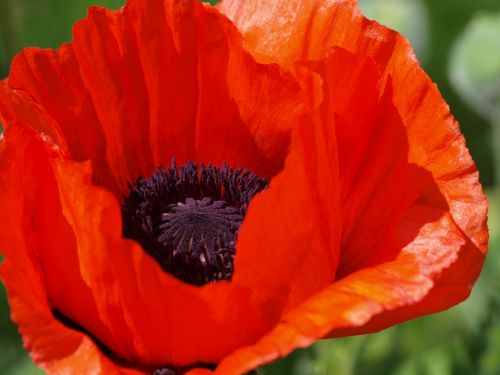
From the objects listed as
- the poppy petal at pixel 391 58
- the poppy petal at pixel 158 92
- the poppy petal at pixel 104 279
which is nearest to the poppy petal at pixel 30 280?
the poppy petal at pixel 104 279

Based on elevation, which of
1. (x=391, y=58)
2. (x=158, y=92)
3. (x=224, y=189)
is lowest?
(x=224, y=189)

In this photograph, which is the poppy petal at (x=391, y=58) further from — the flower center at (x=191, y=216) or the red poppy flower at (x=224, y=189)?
the flower center at (x=191, y=216)

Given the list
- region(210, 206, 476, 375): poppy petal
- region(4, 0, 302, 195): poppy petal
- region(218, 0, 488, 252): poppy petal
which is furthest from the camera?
region(4, 0, 302, 195): poppy petal

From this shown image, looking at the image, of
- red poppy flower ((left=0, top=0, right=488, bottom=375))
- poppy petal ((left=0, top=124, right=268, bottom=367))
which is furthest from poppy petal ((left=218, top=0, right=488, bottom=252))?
poppy petal ((left=0, top=124, right=268, bottom=367))

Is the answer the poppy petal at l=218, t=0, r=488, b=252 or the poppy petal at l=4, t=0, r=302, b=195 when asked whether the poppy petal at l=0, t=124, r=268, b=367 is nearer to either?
the poppy petal at l=4, t=0, r=302, b=195

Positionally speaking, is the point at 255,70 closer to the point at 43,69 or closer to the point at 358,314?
the point at 43,69

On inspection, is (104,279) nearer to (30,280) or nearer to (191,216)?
(30,280)

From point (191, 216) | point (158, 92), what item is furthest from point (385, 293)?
point (158, 92)
